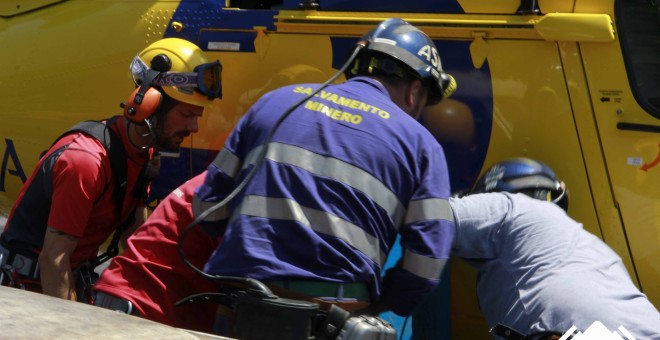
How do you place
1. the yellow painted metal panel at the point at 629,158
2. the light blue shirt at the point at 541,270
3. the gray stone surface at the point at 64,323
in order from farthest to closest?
1. the yellow painted metal panel at the point at 629,158
2. the light blue shirt at the point at 541,270
3. the gray stone surface at the point at 64,323

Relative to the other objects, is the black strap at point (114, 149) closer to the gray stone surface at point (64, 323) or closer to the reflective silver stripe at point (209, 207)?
the reflective silver stripe at point (209, 207)

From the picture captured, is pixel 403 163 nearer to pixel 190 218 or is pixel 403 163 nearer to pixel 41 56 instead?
pixel 190 218

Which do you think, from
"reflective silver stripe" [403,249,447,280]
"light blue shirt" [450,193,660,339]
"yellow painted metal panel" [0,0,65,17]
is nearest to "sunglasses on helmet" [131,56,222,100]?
"yellow painted metal panel" [0,0,65,17]

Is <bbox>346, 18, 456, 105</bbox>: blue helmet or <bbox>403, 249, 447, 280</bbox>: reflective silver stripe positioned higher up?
<bbox>346, 18, 456, 105</bbox>: blue helmet

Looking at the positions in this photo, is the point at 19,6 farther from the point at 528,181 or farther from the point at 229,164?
the point at 528,181

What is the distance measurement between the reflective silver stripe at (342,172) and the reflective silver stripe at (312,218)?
0.11 meters

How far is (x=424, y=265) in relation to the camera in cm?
271

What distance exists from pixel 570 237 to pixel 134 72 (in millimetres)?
2087

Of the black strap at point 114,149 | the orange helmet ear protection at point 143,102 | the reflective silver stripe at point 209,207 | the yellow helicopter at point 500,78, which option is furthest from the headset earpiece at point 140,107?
the reflective silver stripe at point 209,207

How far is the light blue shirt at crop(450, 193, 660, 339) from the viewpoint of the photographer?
284cm

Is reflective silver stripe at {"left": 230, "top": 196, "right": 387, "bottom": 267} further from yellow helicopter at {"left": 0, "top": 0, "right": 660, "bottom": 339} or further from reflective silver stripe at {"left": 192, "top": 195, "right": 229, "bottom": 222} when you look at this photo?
yellow helicopter at {"left": 0, "top": 0, "right": 660, "bottom": 339}

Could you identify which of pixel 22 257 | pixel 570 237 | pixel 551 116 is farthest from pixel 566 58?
pixel 22 257

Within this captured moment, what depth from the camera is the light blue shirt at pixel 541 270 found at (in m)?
2.84

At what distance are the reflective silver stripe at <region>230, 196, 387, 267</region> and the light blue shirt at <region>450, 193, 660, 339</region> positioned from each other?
45 centimetres
